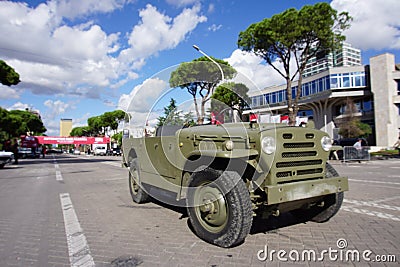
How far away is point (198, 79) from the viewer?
4.72 meters

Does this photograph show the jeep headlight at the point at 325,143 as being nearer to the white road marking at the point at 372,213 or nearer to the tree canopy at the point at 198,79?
the tree canopy at the point at 198,79

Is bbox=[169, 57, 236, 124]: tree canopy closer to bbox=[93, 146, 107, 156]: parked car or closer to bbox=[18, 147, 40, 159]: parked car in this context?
bbox=[18, 147, 40, 159]: parked car

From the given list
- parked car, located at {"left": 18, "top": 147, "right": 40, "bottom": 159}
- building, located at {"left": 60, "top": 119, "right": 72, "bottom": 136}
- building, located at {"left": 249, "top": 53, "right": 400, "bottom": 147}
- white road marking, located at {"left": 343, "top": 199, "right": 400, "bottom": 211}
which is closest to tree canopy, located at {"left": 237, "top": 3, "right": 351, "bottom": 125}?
building, located at {"left": 249, "top": 53, "right": 400, "bottom": 147}

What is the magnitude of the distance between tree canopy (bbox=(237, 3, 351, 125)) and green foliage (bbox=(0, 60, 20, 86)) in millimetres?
20055

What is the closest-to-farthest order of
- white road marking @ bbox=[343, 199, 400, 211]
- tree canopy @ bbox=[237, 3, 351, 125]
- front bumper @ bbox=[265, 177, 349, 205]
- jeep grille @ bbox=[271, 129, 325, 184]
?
front bumper @ bbox=[265, 177, 349, 205] < jeep grille @ bbox=[271, 129, 325, 184] < white road marking @ bbox=[343, 199, 400, 211] < tree canopy @ bbox=[237, 3, 351, 125]

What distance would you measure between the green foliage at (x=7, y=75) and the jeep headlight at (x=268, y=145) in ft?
88.8

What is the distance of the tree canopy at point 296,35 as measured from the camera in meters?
20.8

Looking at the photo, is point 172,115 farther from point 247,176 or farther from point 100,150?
point 100,150

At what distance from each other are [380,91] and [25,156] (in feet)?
165

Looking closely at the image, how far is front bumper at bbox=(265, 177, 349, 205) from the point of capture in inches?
127

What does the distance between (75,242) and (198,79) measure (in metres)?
3.07

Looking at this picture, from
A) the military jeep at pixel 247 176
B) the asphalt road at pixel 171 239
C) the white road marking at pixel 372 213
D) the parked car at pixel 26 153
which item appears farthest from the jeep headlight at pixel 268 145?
the parked car at pixel 26 153

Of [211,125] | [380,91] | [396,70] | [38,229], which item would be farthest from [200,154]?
[396,70]

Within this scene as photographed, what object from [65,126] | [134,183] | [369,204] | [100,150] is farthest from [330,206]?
[65,126]
